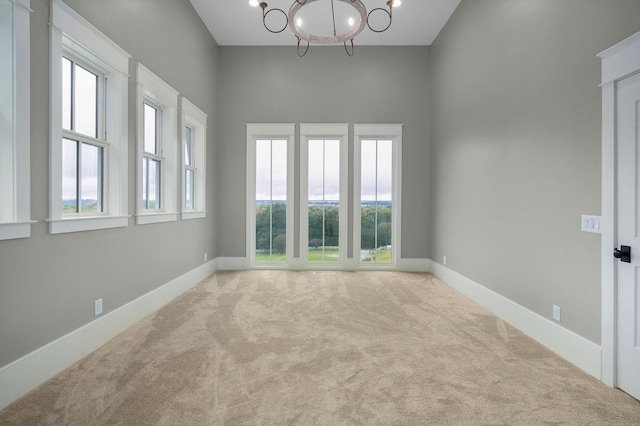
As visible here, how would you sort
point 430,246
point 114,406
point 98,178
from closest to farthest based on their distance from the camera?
1. point 114,406
2. point 98,178
3. point 430,246

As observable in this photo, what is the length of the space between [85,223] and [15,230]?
0.59 meters

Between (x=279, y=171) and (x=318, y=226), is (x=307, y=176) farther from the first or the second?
(x=318, y=226)

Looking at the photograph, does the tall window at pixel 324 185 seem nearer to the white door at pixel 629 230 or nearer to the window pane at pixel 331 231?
the window pane at pixel 331 231

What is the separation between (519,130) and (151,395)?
3815mm

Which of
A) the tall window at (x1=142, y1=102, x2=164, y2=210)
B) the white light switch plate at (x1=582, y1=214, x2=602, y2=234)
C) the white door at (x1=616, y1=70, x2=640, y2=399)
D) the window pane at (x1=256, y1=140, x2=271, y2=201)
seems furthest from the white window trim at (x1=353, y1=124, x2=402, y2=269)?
the white door at (x1=616, y1=70, x2=640, y2=399)

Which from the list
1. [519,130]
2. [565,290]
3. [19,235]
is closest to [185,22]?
[19,235]

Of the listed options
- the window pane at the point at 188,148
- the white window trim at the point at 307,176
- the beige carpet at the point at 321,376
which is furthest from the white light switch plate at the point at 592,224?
the window pane at the point at 188,148

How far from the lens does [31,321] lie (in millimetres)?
2002

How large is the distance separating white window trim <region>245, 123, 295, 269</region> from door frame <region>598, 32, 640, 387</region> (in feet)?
13.9

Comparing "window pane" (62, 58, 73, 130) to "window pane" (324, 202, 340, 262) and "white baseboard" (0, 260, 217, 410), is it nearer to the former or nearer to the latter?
"white baseboard" (0, 260, 217, 410)

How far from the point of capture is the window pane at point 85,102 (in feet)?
8.37

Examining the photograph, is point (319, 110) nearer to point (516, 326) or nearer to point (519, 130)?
point (519, 130)

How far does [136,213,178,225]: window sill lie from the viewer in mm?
3205

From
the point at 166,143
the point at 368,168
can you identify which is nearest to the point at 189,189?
the point at 166,143
